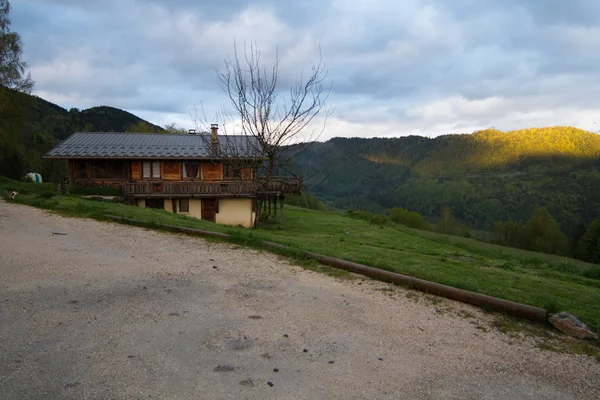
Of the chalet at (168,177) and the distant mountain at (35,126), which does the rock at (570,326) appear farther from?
the distant mountain at (35,126)

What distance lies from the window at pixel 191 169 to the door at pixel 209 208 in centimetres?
195

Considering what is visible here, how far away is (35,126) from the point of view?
78375 millimetres

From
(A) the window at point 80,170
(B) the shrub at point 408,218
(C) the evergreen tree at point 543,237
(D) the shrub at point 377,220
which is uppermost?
(A) the window at point 80,170

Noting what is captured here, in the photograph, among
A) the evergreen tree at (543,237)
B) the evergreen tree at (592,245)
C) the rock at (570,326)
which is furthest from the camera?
the evergreen tree at (543,237)

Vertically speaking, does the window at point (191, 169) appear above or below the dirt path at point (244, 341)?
above

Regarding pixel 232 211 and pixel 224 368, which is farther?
pixel 232 211

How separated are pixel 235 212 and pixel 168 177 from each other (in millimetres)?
5418

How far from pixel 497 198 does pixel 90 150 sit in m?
138

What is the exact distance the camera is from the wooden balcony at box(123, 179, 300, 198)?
2700cm

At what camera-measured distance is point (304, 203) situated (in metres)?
66.2

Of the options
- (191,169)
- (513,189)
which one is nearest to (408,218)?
(191,169)

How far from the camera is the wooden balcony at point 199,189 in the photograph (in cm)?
2700

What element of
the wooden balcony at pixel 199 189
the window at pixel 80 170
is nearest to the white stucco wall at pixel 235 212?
the wooden balcony at pixel 199 189

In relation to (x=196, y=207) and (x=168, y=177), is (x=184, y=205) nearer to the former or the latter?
(x=196, y=207)
